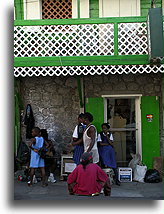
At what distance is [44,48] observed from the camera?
296 inches

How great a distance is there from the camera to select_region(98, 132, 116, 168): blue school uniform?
25.1 feet

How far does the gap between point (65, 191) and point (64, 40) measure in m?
3.26

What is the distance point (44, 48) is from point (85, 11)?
8.15 feet

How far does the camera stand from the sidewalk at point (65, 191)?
22.0ft

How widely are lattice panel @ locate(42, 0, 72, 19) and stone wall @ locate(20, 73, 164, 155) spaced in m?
1.80

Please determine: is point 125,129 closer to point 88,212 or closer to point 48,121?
point 48,121

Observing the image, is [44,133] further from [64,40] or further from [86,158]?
[86,158]

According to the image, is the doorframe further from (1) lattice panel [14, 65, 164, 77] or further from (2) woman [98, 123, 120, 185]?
(1) lattice panel [14, 65, 164, 77]

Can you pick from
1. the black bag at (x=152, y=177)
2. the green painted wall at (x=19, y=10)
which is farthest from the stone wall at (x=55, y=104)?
the black bag at (x=152, y=177)

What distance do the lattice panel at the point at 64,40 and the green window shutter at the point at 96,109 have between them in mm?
1596

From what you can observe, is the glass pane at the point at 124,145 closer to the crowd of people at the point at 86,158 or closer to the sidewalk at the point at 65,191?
the sidewalk at the point at 65,191

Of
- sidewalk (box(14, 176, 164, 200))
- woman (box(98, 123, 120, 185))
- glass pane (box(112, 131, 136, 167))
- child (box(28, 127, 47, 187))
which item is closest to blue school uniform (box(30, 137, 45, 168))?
child (box(28, 127, 47, 187))

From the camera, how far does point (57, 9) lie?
31.3 ft

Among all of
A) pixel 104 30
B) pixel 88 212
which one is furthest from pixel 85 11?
pixel 88 212
